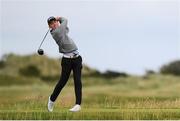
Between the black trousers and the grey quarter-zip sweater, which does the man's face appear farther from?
the black trousers

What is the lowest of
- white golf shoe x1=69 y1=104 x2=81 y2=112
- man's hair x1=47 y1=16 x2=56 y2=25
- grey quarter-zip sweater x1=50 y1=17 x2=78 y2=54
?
white golf shoe x1=69 y1=104 x2=81 y2=112

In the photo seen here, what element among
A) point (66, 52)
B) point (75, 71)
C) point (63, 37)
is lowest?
point (75, 71)

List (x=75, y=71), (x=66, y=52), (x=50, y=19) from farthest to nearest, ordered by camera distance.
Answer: (x=75, y=71) < (x=66, y=52) < (x=50, y=19)

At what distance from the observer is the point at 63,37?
590 inches

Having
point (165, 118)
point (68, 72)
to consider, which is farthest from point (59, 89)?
point (165, 118)

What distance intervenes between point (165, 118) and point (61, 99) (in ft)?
9.96

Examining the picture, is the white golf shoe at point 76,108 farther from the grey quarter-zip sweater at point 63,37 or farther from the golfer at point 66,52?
the grey quarter-zip sweater at point 63,37

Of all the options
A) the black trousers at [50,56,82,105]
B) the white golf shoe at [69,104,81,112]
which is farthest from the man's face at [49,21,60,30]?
the white golf shoe at [69,104,81,112]

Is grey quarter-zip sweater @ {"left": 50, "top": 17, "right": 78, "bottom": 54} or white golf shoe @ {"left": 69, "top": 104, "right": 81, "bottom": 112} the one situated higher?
grey quarter-zip sweater @ {"left": 50, "top": 17, "right": 78, "bottom": 54}

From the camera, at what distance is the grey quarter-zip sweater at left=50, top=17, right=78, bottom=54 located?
15.0 meters

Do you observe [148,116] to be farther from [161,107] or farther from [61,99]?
[61,99]

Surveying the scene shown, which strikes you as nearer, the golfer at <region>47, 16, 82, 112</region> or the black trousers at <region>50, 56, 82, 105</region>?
the golfer at <region>47, 16, 82, 112</region>

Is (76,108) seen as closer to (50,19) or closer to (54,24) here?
(54,24)

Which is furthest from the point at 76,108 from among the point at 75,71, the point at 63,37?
the point at 63,37
